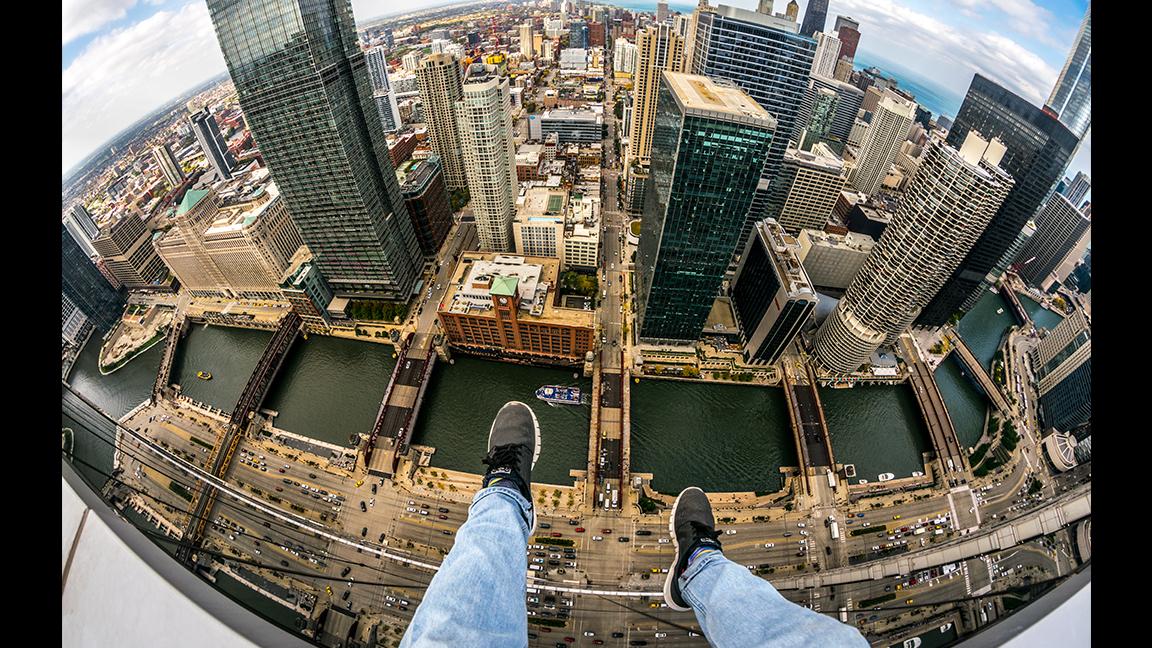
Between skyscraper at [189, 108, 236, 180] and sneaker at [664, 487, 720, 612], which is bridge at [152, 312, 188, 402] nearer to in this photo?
skyscraper at [189, 108, 236, 180]

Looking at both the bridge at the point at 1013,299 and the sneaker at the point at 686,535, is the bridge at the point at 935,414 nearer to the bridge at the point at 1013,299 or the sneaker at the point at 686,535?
the bridge at the point at 1013,299

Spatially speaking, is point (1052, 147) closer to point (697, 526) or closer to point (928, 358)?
point (928, 358)

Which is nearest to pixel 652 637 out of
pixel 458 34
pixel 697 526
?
pixel 697 526

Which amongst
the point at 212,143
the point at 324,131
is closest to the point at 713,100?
the point at 324,131

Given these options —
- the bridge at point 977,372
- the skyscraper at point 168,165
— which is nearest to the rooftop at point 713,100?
the bridge at point 977,372

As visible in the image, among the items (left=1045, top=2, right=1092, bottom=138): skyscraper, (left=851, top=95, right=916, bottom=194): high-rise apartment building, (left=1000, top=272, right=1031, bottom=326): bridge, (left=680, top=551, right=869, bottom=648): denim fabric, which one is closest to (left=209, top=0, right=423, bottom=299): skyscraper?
(left=680, top=551, right=869, bottom=648): denim fabric

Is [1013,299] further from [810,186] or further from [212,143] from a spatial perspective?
[212,143]

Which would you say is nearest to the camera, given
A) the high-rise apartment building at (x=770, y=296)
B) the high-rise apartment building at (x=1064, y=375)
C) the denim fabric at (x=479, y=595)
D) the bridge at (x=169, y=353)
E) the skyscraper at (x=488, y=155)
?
the denim fabric at (x=479, y=595)
